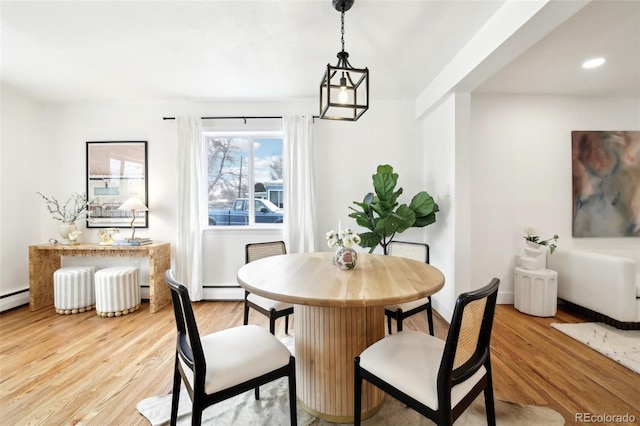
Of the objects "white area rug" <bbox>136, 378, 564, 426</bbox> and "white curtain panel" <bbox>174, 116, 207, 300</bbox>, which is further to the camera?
"white curtain panel" <bbox>174, 116, 207, 300</bbox>

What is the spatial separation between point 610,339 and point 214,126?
4.70 meters

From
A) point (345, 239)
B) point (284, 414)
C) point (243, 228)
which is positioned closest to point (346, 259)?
point (345, 239)

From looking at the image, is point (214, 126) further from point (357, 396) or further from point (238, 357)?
point (357, 396)

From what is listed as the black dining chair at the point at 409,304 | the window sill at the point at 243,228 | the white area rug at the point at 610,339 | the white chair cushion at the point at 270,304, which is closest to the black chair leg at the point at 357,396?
the black dining chair at the point at 409,304

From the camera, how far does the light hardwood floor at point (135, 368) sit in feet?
5.41

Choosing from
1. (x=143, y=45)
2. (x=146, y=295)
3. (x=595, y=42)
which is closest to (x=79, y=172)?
A: (x=146, y=295)

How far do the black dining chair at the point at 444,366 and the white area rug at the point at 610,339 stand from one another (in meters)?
1.76

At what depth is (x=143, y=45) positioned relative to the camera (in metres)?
2.37

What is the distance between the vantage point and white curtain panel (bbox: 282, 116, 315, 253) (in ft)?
11.4

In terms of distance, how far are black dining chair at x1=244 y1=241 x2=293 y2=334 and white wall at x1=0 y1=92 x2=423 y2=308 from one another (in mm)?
1100

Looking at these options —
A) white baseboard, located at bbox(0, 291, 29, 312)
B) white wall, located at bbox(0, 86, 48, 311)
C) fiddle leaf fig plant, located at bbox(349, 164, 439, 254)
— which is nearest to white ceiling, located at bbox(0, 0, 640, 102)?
white wall, located at bbox(0, 86, 48, 311)

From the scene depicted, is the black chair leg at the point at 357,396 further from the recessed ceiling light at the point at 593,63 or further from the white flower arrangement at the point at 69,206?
the white flower arrangement at the point at 69,206

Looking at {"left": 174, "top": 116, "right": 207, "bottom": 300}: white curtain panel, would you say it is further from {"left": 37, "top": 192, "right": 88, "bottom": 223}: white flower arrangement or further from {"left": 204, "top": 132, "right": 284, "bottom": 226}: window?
{"left": 37, "top": 192, "right": 88, "bottom": 223}: white flower arrangement

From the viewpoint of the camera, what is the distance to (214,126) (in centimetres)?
363
